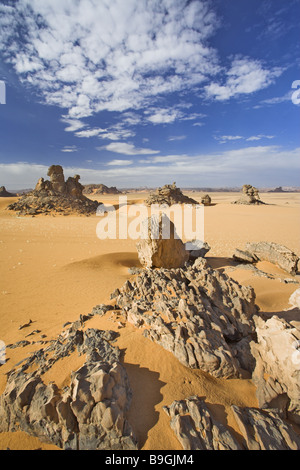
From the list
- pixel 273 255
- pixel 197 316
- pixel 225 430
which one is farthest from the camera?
pixel 273 255

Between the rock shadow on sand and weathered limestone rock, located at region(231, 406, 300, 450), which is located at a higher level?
the rock shadow on sand

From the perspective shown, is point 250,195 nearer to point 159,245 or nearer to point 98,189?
point 159,245

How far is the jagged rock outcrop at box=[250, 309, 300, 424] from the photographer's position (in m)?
2.35

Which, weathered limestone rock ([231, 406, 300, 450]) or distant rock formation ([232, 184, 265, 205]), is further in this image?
distant rock formation ([232, 184, 265, 205])

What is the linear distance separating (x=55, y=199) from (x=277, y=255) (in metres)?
30.6

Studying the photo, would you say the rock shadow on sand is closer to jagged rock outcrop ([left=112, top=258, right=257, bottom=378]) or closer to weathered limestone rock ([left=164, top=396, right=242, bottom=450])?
weathered limestone rock ([left=164, top=396, right=242, bottom=450])

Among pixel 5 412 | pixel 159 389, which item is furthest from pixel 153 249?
pixel 5 412

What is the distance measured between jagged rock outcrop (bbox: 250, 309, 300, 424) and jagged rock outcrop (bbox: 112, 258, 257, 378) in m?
0.28

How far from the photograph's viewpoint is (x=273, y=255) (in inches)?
344

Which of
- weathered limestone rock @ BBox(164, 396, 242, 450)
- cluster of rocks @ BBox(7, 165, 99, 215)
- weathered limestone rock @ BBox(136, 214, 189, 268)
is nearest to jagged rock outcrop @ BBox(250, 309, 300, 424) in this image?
weathered limestone rock @ BBox(164, 396, 242, 450)

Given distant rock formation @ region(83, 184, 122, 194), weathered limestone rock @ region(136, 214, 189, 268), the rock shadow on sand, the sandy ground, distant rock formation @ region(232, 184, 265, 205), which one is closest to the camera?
the rock shadow on sand

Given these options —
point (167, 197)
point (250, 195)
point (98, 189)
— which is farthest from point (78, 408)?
point (98, 189)

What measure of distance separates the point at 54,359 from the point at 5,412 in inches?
26.7
